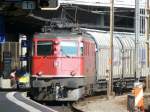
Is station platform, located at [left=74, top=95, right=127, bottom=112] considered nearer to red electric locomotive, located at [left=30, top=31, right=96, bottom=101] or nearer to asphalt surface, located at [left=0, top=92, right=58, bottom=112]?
red electric locomotive, located at [left=30, top=31, right=96, bottom=101]

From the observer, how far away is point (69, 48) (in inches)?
1240

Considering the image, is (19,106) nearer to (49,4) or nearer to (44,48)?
(44,48)

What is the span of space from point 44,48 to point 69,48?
1200 mm

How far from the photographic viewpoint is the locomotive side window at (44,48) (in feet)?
103

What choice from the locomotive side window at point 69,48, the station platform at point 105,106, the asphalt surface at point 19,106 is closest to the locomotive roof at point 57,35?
the locomotive side window at point 69,48

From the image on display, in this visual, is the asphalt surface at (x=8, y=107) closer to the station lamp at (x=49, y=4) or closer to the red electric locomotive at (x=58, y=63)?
the red electric locomotive at (x=58, y=63)

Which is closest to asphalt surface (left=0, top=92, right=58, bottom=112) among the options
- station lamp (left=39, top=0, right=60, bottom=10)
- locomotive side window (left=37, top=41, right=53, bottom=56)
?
locomotive side window (left=37, top=41, right=53, bottom=56)

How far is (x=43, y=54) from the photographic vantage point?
3147 centimetres

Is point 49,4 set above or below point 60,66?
above

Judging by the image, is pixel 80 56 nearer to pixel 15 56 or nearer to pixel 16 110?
pixel 16 110

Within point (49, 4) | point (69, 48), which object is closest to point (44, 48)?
point (69, 48)

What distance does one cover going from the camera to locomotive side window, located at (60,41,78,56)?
3133 cm

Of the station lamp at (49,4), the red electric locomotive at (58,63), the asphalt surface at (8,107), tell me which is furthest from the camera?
the red electric locomotive at (58,63)

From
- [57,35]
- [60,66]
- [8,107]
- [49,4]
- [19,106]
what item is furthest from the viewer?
[57,35]
